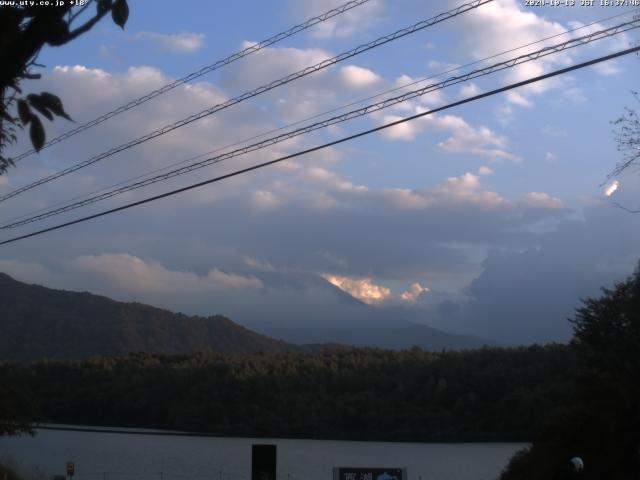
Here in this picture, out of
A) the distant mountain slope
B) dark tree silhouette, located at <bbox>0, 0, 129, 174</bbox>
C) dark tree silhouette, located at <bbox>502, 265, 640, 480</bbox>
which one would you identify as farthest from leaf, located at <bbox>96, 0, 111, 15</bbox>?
the distant mountain slope

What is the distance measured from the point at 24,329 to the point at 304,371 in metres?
43.9

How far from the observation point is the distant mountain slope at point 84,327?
328ft

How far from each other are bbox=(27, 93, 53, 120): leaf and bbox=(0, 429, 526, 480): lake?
27155 mm

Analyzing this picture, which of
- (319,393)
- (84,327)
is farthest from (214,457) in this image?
(84,327)

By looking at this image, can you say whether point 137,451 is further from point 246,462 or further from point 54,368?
point 54,368

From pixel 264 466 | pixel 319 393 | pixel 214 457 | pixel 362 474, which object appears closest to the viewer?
pixel 362 474

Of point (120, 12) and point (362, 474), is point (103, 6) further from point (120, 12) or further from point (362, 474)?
point (362, 474)

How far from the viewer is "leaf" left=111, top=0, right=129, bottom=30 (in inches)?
199

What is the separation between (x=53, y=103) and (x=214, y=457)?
40.2m

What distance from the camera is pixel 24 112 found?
497 cm

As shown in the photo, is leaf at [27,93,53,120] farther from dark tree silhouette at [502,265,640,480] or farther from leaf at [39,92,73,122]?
dark tree silhouette at [502,265,640,480]

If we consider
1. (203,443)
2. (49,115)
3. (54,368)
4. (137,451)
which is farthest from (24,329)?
(49,115)

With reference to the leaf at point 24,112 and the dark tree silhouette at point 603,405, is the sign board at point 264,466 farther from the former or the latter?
the leaf at point 24,112

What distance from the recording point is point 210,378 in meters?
70.8
